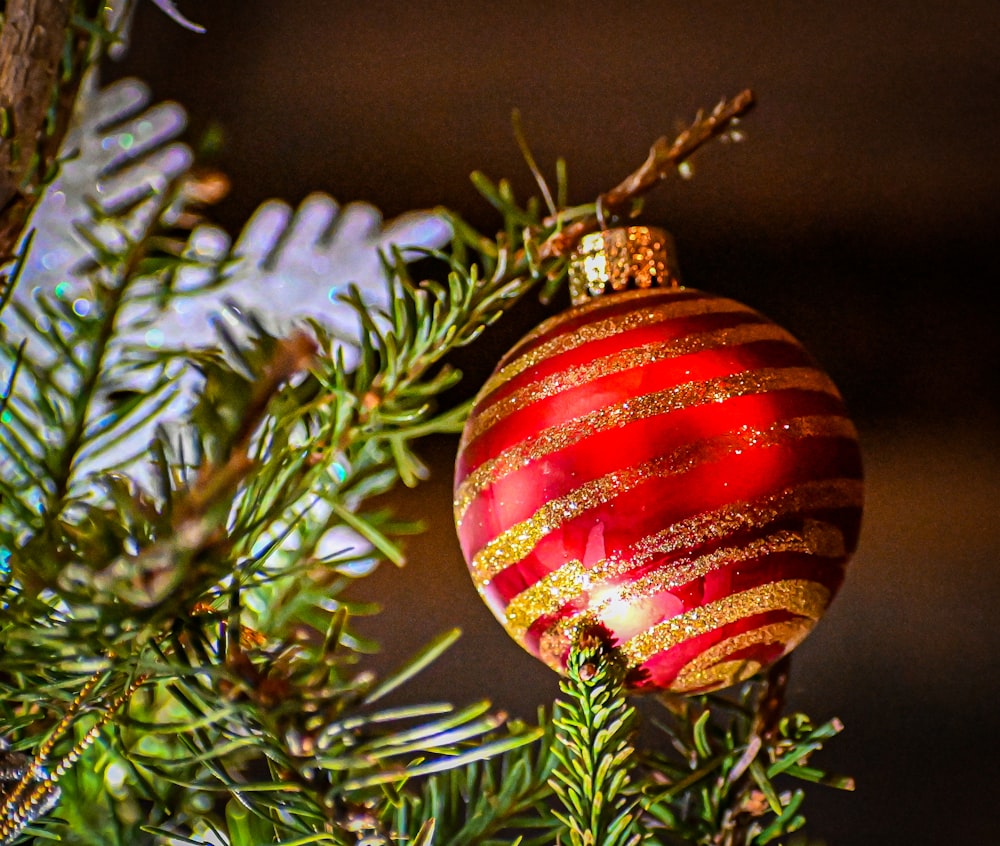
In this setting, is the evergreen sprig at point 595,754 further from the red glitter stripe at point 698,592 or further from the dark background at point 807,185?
the dark background at point 807,185

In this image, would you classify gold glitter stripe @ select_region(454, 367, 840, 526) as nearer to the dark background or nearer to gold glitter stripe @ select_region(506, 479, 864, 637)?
gold glitter stripe @ select_region(506, 479, 864, 637)

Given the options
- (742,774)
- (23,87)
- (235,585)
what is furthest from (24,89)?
(742,774)

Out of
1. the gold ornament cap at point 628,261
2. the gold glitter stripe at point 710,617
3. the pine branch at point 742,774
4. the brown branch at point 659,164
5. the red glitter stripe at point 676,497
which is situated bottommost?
the pine branch at point 742,774

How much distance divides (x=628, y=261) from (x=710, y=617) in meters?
0.11

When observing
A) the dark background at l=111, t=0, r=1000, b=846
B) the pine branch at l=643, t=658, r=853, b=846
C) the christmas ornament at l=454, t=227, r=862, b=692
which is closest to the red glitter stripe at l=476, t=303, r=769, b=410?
the christmas ornament at l=454, t=227, r=862, b=692

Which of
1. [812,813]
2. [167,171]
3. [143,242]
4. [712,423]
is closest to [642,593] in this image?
[712,423]

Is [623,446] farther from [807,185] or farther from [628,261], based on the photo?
[807,185]

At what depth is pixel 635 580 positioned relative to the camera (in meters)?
0.24

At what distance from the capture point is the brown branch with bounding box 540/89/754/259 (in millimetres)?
306

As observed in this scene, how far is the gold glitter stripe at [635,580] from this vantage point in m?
0.24

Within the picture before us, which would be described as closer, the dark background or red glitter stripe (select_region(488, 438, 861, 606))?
red glitter stripe (select_region(488, 438, 861, 606))

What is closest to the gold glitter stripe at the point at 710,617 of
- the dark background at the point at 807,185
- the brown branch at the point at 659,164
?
the brown branch at the point at 659,164

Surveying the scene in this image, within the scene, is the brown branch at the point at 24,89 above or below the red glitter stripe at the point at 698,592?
above

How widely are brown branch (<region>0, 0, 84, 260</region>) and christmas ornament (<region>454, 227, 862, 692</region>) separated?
13cm
